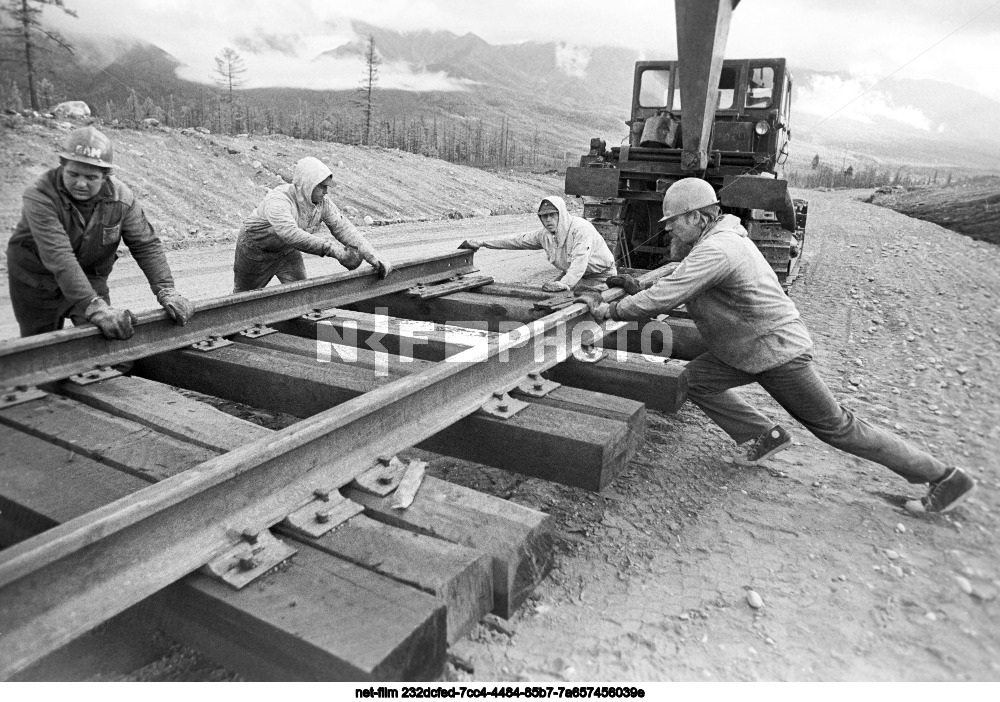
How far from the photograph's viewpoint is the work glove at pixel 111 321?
3414mm

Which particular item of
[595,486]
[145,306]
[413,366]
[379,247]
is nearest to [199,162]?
[379,247]

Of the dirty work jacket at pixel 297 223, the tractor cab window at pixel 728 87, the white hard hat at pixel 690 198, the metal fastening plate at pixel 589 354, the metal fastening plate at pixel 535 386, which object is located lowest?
the metal fastening plate at pixel 535 386

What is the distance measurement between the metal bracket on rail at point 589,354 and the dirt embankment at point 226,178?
25.8ft

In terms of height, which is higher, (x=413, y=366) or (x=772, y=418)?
(x=413, y=366)

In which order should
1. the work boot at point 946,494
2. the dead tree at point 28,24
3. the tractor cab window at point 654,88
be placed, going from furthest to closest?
1. the dead tree at point 28,24
2. the tractor cab window at point 654,88
3. the work boot at point 946,494

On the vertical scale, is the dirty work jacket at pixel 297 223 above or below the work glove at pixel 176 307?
above

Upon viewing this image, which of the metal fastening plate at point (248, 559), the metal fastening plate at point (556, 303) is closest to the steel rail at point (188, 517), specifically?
the metal fastening plate at point (248, 559)

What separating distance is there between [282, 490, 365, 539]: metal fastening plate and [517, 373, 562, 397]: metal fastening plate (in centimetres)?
114

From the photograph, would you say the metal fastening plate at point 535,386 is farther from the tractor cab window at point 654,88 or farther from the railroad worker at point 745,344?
the tractor cab window at point 654,88

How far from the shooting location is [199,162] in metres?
15.6

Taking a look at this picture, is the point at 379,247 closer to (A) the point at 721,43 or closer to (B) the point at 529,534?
(A) the point at 721,43

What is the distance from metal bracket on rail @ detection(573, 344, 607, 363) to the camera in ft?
12.3

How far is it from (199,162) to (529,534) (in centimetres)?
1568
